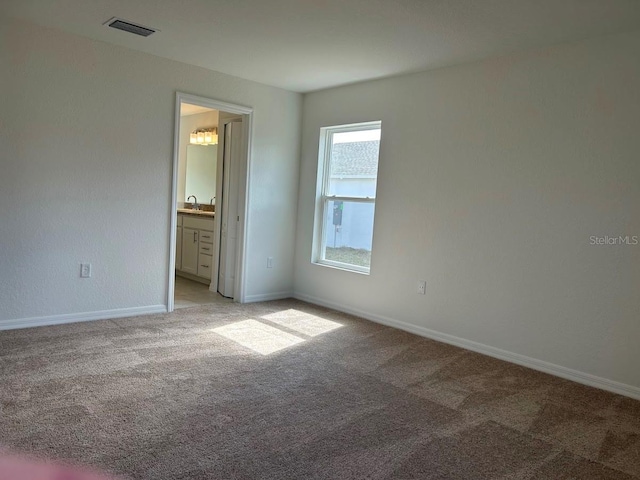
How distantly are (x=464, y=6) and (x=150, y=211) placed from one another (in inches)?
121

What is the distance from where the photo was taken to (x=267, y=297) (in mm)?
5383

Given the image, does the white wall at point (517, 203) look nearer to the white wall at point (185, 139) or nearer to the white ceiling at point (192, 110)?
the white ceiling at point (192, 110)

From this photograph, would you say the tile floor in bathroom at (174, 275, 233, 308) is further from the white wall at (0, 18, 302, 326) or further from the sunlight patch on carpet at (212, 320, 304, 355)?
the sunlight patch on carpet at (212, 320, 304, 355)

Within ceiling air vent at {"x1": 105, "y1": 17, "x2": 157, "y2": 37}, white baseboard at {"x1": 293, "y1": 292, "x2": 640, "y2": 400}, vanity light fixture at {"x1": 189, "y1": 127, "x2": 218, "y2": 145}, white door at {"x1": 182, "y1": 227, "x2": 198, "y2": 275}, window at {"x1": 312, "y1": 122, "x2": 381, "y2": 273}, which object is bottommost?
white baseboard at {"x1": 293, "y1": 292, "x2": 640, "y2": 400}

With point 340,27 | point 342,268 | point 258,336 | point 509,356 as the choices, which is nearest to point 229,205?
point 342,268

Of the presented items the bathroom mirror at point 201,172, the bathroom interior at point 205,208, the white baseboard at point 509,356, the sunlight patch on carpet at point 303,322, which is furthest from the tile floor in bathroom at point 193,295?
the bathroom mirror at point 201,172

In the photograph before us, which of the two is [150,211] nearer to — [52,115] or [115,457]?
[52,115]

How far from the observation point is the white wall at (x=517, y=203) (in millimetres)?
3180

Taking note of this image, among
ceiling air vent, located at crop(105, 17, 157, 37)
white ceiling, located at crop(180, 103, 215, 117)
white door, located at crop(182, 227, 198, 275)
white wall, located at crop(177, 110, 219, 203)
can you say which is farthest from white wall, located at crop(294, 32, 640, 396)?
white wall, located at crop(177, 110, 219, 203)

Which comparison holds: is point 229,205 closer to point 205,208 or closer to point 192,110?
point 205,208

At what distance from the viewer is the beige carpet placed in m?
2.13

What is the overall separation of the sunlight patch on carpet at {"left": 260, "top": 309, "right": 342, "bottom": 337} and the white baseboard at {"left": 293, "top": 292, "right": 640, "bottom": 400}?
43cm

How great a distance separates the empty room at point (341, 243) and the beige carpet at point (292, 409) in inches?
0.7

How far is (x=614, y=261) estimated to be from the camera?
3.20 m
